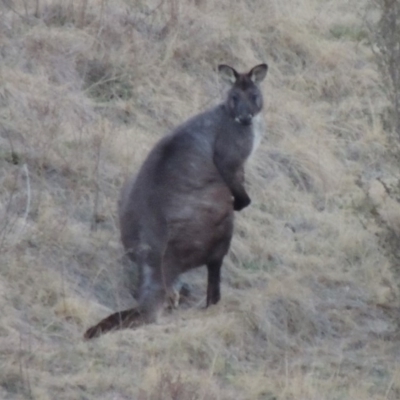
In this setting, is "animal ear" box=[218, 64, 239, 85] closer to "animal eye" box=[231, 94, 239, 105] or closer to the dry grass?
"animal eye" box=[231, 94, 239, 105]

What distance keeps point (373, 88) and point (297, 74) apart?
781mm

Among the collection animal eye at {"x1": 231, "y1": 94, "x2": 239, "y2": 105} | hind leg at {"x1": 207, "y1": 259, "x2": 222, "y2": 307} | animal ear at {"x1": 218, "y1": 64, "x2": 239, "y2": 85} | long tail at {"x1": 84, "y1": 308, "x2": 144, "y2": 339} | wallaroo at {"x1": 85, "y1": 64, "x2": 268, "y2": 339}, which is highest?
animal ear at {"x1": 218, "y1": 64, "x2": 239, "y2": 85}

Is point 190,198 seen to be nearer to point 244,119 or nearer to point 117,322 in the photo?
point 244,119

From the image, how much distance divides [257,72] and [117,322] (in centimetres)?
243

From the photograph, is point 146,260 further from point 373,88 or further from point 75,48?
point 373,88

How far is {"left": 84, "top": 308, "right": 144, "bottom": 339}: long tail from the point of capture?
676 centimetres

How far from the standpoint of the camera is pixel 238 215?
9.09 meters

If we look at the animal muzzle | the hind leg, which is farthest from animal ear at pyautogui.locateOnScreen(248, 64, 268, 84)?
the hind leg

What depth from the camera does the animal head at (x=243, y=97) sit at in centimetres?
824

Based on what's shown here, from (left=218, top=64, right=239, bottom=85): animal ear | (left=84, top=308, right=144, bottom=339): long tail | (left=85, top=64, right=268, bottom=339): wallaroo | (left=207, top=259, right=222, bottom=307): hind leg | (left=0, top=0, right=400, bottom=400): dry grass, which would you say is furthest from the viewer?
(left=218, top=64, right=239, bottom=85): animal ear

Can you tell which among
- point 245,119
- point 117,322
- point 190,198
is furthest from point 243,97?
point 117,322

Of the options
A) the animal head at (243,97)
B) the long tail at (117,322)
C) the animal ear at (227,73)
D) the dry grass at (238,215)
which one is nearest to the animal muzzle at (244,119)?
the animal head at (243,97)

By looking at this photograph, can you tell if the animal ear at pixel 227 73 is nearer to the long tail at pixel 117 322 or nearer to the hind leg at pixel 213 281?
the hind leg at pixel 213 281

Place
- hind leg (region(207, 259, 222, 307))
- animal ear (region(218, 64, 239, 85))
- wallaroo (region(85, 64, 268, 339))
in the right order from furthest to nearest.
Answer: animal ear (region(218, 64, 239, 85)) < hind leg (region(207, 259, 222, 307)) < wallaroo (region(85, 64, 268, 339))
